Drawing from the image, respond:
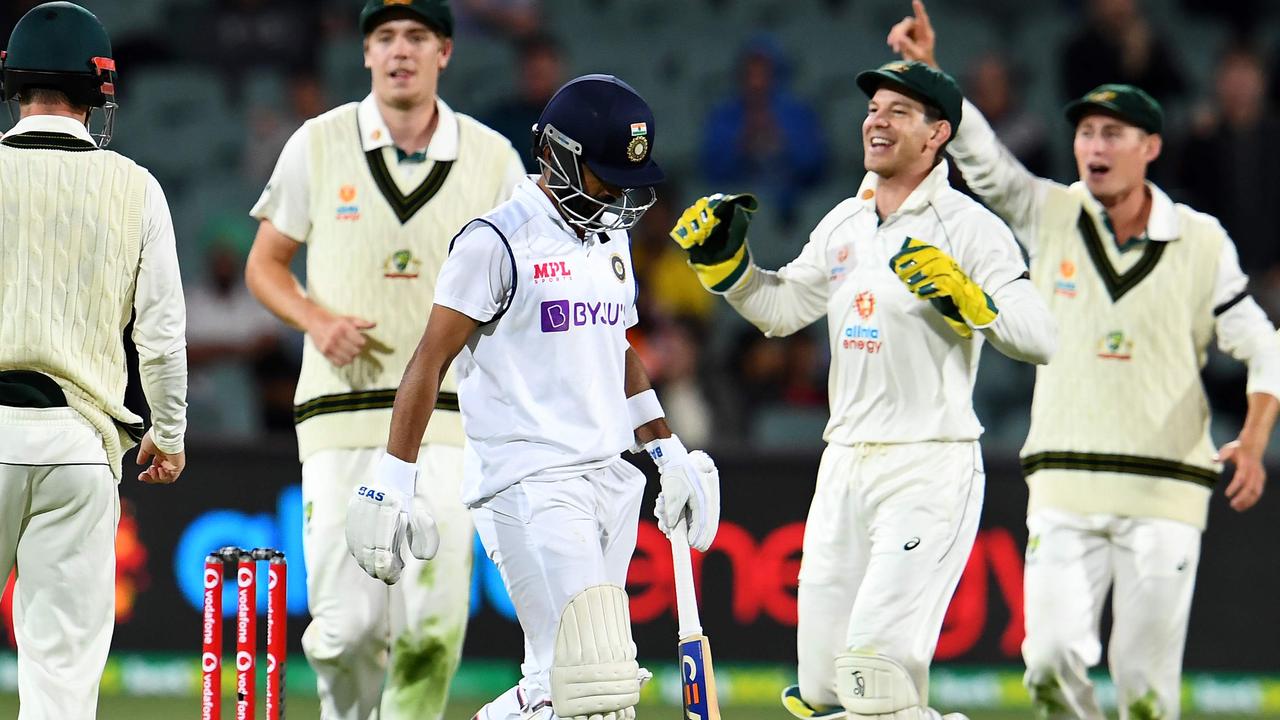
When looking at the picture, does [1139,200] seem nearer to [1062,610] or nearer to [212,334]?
[1062,610]

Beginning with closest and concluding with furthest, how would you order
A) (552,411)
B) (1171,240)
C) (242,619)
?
(552,411) < (242,619) < (1171,240)

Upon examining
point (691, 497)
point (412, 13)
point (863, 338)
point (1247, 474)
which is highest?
point (412, 13)

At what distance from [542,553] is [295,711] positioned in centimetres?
395

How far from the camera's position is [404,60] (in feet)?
21.1

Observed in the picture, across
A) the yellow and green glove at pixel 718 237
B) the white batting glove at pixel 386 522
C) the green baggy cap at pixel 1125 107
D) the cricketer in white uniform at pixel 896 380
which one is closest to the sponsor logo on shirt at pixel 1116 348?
the green baggy cap at pixel 1125 107

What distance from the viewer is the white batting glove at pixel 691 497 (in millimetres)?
5203

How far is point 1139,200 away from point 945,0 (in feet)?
20.5

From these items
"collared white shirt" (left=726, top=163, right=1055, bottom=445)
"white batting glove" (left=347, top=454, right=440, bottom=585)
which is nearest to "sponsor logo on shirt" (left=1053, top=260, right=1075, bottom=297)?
"collared white shirt" (left=726, top=163, right=1055, bottom=445)

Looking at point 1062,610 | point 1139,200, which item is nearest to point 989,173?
point 1139,200

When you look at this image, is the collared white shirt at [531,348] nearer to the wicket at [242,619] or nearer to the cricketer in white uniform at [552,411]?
the cricketer in white uniform at [552,411]

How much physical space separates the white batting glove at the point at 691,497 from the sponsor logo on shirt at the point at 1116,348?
2.22 meters

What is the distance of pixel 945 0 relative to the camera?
13.0 metres

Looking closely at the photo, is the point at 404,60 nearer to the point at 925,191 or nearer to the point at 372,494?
the point at 925,191

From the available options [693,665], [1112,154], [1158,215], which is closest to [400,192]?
[693,665]
